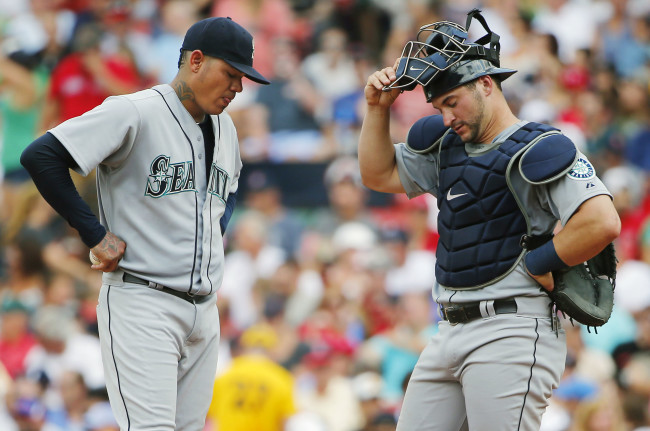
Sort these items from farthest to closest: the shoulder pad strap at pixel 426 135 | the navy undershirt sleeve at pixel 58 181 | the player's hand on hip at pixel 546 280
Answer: the shoulder pad strap at pixel 426 135 < the player's hand on hip at pixel 546 280 < the navy undershirt sleeve at pixel 58 181

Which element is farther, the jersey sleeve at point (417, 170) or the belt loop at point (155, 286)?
the jersey sleeve at point (417, 170)

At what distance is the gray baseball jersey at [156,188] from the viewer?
3641 mm

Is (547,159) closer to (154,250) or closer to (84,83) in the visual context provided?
(154,250)

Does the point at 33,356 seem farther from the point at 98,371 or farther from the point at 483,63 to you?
the point at 483,63

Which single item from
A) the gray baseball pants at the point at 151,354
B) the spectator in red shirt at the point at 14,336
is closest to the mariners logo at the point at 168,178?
the gray baseball pants at the point at 151,354

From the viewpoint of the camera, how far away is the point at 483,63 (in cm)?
375

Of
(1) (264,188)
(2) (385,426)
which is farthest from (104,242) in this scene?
(1) (264,188)

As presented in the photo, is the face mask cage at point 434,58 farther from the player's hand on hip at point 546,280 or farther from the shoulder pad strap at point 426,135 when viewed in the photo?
the player's hand on hip at point 546,280

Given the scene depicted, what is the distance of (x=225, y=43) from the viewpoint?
3.71m

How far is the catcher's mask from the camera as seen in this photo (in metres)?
3.69

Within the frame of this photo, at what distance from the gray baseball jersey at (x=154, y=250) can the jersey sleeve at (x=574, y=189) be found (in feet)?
4.63

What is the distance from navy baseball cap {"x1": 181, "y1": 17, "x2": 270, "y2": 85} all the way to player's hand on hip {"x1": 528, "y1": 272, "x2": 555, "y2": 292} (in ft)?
4.32

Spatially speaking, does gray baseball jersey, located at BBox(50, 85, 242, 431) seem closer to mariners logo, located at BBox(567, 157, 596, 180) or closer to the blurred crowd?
mariners logo, located at BBox(567, 157, 596, 180)

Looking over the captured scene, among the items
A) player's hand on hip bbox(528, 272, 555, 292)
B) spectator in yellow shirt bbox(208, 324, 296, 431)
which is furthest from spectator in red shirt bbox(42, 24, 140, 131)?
player's hand on hip bbox(528, 272, 555, 292)
